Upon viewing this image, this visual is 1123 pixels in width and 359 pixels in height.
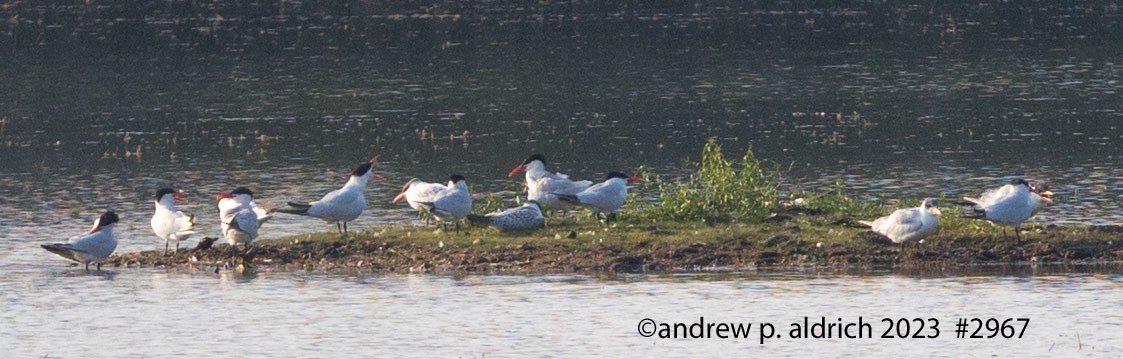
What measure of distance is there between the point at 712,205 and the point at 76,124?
21.5 metres

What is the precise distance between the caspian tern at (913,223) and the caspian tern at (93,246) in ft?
27.3

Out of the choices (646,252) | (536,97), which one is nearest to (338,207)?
(646,252)

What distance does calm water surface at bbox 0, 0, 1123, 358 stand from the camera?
1895 centimetres

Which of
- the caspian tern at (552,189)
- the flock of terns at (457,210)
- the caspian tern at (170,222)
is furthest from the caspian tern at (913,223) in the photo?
the caspian tern at (170,222)

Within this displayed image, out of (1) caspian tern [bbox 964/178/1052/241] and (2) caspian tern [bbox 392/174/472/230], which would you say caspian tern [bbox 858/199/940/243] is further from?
(2) caspian tern [bbox 392/174/472/230]

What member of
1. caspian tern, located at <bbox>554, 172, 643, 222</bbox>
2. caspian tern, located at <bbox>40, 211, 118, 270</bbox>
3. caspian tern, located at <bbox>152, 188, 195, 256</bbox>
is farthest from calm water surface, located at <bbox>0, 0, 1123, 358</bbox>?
caspian tern, located at <bbox>554, 172, 643, 222</bbox>

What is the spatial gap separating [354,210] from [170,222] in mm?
2065

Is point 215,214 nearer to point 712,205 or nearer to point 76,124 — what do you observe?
point 712,205

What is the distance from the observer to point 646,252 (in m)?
21.8

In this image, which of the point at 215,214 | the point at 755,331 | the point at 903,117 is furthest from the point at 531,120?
the point at 755,331

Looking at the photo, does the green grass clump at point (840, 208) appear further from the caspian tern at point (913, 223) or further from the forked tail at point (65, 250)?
the forked tail at point (65, 250)

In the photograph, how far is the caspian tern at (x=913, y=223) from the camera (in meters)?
21.0

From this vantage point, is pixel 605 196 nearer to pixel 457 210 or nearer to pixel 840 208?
pixel 457 210

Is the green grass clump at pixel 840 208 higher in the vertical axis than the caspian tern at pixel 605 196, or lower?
lower
